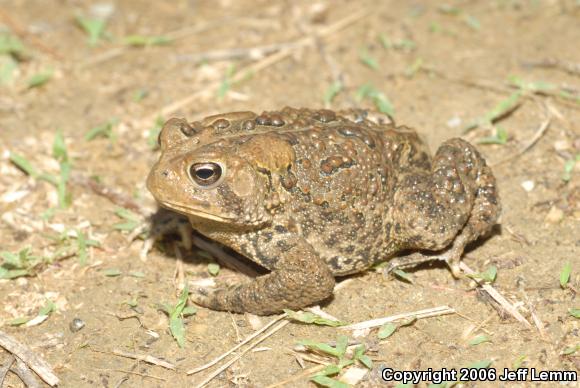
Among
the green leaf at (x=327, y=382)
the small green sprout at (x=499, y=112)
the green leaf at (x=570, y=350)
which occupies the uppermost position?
the small green sprout at (x=499, y=112)

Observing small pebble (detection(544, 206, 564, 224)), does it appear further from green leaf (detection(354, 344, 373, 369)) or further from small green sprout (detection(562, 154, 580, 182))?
green leaf (detection(354, 344, 373, 369))

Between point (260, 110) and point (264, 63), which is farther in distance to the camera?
point (264, 63)

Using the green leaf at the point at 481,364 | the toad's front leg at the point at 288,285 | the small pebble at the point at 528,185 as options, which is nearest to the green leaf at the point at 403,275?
the toad's front leg at the point at 288,285

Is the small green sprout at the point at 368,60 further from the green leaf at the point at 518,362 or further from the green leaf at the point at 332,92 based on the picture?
the green leaf at the point at 518,362

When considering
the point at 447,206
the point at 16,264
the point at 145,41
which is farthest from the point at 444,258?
the point at 145,41

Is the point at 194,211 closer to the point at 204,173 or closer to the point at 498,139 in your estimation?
the point at 204,173

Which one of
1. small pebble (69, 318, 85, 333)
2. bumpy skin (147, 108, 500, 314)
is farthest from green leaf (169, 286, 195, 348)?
small pebble (69, 318, 85, 333)

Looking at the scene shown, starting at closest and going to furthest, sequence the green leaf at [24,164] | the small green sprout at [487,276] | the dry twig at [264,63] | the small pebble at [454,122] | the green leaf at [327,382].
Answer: the green leaf at [327,382], the small green sprout at [487,276], the green leaf at [24,164], the small pebble at [454,122], the dry twig at [264,63]
